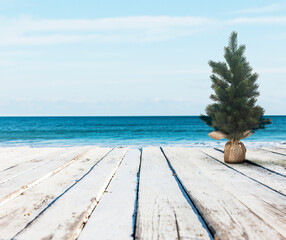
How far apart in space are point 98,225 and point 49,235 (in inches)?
7.4

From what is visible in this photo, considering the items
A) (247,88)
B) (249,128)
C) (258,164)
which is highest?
(247,88)

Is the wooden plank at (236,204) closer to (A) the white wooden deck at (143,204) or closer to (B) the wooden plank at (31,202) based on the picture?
(A) the white wooden deck at (143,204)

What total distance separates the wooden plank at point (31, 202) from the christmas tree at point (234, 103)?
142cm

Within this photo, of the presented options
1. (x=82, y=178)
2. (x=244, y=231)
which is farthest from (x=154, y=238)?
(x=82, y=178)

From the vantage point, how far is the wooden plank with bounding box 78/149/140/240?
103cm

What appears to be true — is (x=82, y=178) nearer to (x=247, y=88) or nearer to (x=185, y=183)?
(x=185, y=183)

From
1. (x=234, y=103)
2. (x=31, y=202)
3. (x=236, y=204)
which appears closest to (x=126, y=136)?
(x=234, y=103)

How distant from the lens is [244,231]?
106cm

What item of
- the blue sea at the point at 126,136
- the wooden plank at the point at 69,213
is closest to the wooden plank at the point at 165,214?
the wooden plank at the point at 69,213

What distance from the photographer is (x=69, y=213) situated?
4.11 feet

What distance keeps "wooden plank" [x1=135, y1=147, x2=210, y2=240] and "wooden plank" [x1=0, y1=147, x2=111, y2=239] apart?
1.57 feet

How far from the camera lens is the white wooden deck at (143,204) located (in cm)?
106

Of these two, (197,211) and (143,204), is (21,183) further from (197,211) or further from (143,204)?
(197,211)

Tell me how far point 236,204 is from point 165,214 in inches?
15.6
